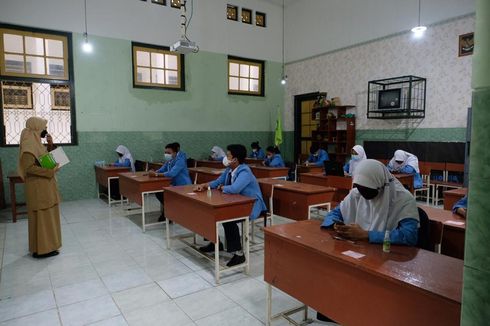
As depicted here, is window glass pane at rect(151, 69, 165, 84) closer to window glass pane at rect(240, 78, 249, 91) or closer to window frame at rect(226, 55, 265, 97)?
window frame at rect(226, 55, 265, 97)

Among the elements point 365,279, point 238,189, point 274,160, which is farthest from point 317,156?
point 365,279

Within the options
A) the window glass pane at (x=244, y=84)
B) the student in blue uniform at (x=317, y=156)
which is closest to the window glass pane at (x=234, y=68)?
the window glass pane at (x=244, y=84)

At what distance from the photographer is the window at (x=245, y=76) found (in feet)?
32.2

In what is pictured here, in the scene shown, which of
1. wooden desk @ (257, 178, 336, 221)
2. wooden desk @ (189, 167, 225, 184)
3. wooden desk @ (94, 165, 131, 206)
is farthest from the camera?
wooden desk @ (94, 165, 131, 206)

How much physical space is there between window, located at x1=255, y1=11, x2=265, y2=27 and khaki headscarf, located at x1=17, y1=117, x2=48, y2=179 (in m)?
7.90

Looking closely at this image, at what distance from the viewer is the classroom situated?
5.93ft

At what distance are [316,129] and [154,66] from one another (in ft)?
15.3

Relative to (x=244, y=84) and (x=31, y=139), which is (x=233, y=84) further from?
(x=31, y=139)

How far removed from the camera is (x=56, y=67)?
7.16 metres

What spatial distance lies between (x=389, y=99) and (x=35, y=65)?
7.45 m

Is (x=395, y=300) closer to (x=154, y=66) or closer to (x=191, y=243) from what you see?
(x=191, y=243)

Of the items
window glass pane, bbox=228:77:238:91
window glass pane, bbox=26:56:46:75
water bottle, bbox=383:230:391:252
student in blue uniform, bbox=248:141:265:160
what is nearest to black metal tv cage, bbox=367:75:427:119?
student in blue uniform, bbox=248:141:265:160

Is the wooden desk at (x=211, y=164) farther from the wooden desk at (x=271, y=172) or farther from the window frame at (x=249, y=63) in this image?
the window frame at (x=249, y=63)

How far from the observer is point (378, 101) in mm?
7648
